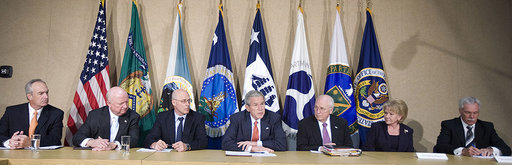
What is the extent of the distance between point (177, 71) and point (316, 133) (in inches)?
75.7

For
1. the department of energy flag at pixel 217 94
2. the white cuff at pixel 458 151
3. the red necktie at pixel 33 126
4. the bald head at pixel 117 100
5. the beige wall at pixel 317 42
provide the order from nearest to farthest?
1. the white cuff at pixel 458 151
2. the bald head at pixel 117 100
3. the red necktie at pixel 33 126
4. the department of energy flag at pixel 217 94
5. the beige wall at pixel 317 42

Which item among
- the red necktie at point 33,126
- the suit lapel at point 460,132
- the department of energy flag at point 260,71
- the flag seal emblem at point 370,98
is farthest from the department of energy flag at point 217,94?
the suit lapel at point 460,132

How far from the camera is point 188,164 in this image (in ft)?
9.30

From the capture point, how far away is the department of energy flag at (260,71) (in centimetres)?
494

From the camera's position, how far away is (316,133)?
4250mm

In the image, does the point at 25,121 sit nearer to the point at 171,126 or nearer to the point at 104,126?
the point at 104,126

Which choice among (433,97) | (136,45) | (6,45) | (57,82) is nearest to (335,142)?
(433,97)

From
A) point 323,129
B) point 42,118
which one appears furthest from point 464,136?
point 42,118

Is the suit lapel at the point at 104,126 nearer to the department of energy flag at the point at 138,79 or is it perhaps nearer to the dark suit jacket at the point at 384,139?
the department of energy flag at the point at 138,79

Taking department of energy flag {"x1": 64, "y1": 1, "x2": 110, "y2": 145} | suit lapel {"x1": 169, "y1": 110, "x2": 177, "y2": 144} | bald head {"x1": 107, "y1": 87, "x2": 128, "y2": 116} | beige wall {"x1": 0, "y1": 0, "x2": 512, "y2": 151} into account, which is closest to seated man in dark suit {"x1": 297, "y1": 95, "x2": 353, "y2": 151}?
beige wall {"x1": 0, "y1": 0, "x2": 512, "y2": 151}

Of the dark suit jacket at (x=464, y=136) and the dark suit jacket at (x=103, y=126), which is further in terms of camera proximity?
the dark suit jacket at (x=464, y=136)

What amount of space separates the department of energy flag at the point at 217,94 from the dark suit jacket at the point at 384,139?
5.39 ft

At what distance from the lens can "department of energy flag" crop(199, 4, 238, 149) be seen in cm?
486

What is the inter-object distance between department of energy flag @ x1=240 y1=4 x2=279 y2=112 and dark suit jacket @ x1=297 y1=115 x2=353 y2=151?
72 cm
